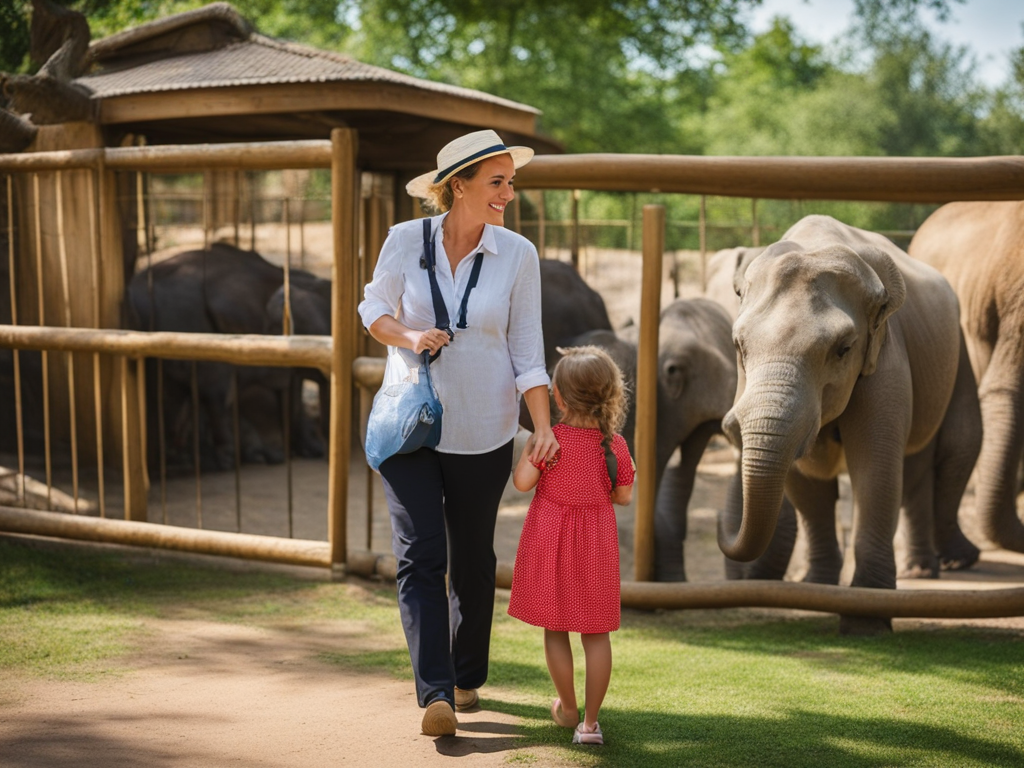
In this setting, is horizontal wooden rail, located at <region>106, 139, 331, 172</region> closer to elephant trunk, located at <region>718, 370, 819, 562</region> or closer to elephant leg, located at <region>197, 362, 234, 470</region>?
elephant trunk, located at <region>718, 370, 819, 562</region>

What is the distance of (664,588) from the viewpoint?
5398 millimetres

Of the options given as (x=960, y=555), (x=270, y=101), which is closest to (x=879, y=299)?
(x=960, y=555)

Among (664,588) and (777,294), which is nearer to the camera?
(777,294)

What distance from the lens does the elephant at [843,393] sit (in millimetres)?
4387

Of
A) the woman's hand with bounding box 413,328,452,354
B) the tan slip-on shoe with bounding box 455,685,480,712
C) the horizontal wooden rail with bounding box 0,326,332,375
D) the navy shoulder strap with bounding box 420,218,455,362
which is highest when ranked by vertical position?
the navy shoulder strap with bounding box 420,218,455,362

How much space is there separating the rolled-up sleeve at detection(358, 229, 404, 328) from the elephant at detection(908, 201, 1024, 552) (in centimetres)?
363

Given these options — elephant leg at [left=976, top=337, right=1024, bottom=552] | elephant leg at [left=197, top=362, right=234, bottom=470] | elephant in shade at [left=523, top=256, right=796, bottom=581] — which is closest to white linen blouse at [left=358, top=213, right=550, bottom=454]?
elephant in shade at [left=523, top=256, right=796, bottom=581]

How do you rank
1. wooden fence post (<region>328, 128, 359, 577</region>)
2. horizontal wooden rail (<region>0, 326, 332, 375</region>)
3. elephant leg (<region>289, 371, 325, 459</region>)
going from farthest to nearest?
elephant leg (<region>289, 371, 325, 459</region>), horizontal wooden rail (<region>0, 326, 332, 375</region>), wooden fence post (<region>328, 128, 359, 577</region>)

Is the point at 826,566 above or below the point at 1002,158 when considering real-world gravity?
below

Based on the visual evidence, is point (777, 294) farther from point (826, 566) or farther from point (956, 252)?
point (956, 252)

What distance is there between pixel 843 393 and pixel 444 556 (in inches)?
78.7

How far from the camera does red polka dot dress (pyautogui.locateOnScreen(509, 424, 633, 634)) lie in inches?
137

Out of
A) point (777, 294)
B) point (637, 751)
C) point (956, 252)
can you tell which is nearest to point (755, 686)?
point (637, 751)

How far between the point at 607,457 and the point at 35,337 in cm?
409
